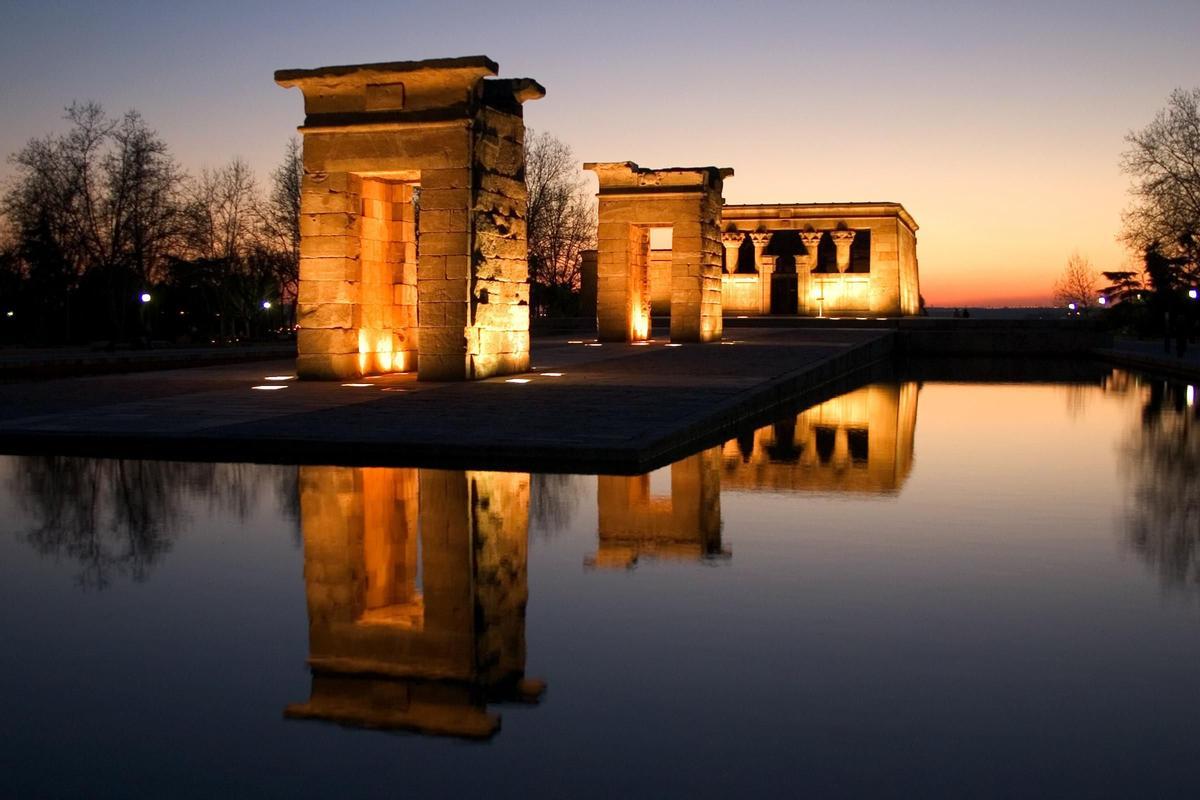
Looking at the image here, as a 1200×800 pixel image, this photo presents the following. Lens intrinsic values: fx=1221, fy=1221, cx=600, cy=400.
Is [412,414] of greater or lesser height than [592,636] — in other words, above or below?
above

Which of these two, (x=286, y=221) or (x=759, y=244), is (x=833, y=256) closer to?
(x=759, y=244)

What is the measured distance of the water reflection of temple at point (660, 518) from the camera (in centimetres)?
700

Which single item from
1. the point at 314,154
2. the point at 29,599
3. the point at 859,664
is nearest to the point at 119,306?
the point at 314,154

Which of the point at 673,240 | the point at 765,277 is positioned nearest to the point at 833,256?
the point at 765,277

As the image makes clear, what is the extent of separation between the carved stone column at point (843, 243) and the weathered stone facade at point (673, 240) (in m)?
19.5

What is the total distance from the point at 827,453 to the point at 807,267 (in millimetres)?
39923

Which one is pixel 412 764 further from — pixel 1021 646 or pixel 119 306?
pixel 119 306

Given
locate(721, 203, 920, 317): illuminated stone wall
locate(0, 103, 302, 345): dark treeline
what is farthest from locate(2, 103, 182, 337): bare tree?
Answer: locate(721, 203, 920, 317): illuminated stone wall

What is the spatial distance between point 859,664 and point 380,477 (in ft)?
18.7

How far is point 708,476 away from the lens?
32.9ft

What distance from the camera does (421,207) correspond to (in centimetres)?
1802

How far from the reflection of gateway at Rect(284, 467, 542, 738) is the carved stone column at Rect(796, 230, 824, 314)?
42.9m

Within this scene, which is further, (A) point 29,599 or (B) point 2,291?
(B) point 2,291

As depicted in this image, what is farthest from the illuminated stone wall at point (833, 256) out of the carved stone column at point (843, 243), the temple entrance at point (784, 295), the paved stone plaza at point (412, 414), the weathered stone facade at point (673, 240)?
the paved stone plaza at point (412, 414)
